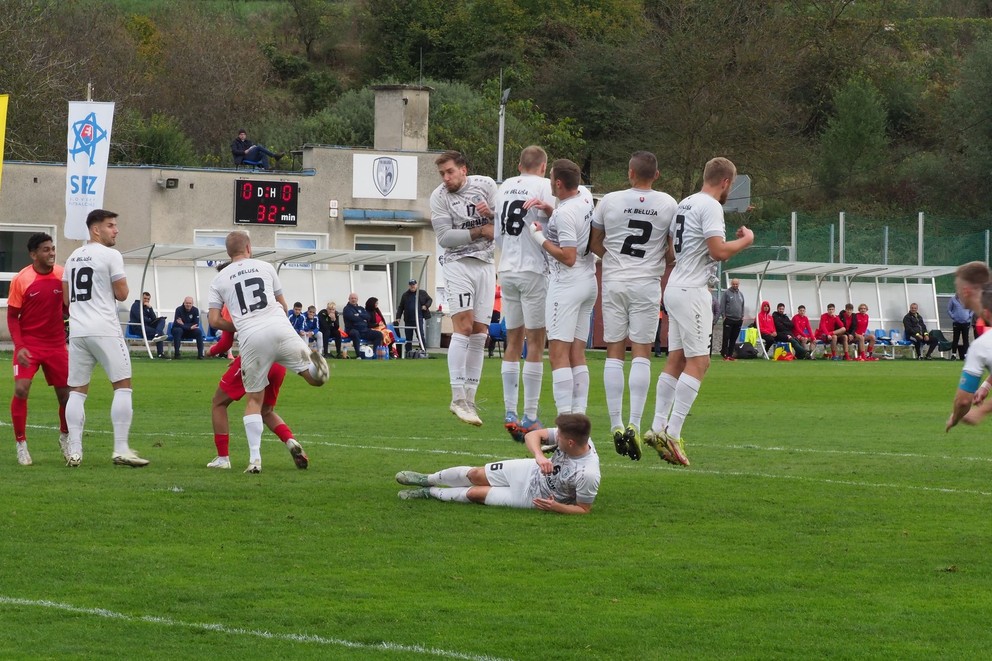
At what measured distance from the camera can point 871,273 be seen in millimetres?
42531

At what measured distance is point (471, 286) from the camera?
14172 mm

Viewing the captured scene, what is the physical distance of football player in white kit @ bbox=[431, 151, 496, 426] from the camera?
13.9 meters

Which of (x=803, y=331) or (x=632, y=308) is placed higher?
(x=803, y=331)

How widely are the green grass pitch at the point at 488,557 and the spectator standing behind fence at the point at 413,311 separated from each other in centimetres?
2100

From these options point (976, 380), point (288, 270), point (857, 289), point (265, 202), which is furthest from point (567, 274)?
point (857, 289)

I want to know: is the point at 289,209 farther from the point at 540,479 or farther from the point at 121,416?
the point at 540,479

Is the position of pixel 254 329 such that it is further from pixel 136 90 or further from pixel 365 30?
pixel 365 30

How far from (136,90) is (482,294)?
58351mm

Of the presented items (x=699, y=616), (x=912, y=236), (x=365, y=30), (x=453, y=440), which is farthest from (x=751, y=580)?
(x=365, y=30)

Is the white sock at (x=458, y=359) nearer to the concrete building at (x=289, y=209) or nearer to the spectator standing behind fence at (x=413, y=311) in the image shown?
the spectator standing behind fence at (x=413, y=311)

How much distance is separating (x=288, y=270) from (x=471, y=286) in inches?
1003

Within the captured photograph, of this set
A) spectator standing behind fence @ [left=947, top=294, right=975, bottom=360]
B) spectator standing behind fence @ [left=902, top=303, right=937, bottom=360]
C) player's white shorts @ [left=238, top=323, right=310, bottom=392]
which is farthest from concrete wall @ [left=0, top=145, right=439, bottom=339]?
player's white shorts @ [left=238, top=323, right=310, bottom=392]

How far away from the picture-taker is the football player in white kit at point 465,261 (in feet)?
45.6

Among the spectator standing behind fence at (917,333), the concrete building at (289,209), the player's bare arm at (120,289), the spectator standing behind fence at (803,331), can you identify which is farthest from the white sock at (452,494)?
the spectator standing behind fence at (917,333)
